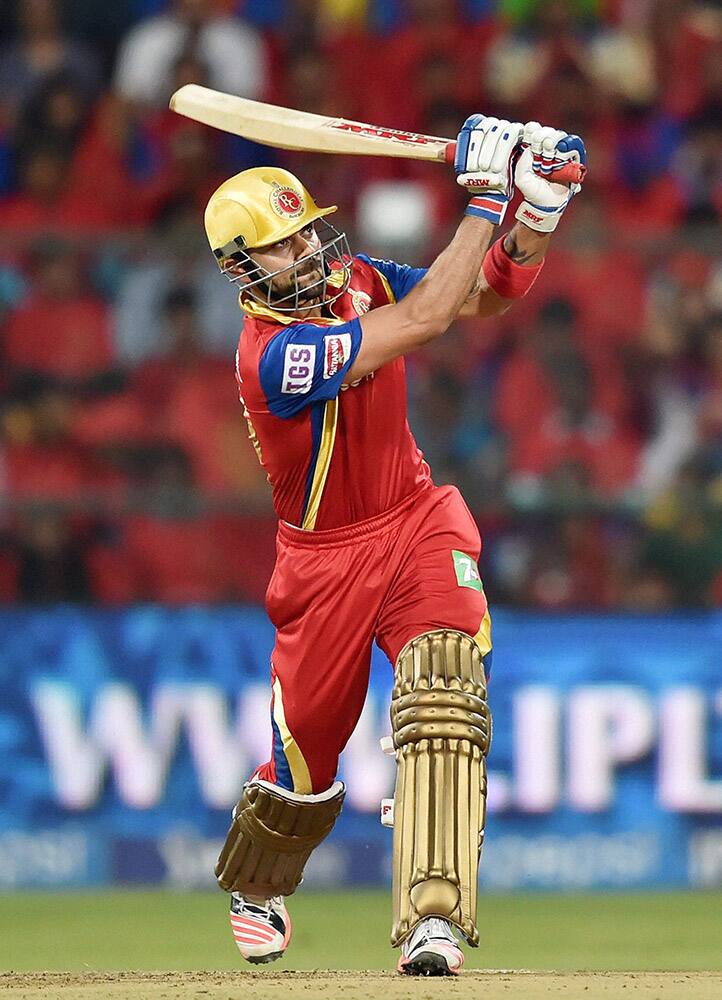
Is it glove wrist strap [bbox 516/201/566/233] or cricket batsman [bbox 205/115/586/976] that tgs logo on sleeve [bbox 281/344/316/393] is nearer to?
cricket batsman [bbox 205/115/586/976]

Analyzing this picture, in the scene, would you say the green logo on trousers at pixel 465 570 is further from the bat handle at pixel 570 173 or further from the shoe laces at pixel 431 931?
the bat handle at pixel 570 173

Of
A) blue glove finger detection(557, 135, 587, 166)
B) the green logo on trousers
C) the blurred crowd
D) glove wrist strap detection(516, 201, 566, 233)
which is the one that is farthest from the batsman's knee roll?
the blurred crowd

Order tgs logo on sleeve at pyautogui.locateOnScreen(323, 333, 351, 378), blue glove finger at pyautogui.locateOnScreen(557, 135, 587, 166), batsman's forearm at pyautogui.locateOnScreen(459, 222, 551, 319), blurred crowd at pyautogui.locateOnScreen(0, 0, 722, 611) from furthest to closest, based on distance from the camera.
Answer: blurred crowd at pyautogui.locateOnScreen(0, 0, 722, 611)
batsman's forearm at pyautogui.locateOnScreen(459, 222, 551, 319)
blue glove finger at pyautogui.locateOnScreen(557, 135, 587, 166)
tgs logo on sleeve at pyautogui.locateOnScreen(323, 333, 351, 378)

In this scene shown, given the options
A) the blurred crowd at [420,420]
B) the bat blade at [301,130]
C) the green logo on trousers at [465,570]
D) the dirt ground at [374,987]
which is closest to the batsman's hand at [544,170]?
the bat blade at [301,130]

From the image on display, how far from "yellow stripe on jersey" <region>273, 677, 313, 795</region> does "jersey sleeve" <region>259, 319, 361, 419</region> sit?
0.97m

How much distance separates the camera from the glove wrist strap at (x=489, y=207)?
5609 millimetres

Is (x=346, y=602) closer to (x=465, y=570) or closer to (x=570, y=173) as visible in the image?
(x=465, y=570)

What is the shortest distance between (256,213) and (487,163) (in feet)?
2.34

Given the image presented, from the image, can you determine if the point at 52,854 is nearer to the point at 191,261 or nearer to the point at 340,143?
the point at 191,261

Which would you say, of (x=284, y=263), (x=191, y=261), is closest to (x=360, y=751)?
(x=191, y=261)

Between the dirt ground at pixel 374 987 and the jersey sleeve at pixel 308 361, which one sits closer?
the dirt ground at pixel 374 987

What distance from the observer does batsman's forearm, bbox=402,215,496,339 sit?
5.52 metres

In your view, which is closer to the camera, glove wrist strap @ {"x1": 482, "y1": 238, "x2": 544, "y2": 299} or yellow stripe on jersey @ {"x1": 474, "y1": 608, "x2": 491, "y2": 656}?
yellow stripe on jersey @ {"x1": 474, "y1": 608, "x2": 491, "y2": 656}

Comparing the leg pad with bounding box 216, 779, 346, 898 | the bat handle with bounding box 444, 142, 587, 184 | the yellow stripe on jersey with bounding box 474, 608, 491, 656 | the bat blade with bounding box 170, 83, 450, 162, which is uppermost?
the bat blade with bounding box 170, 83, 450, 162
